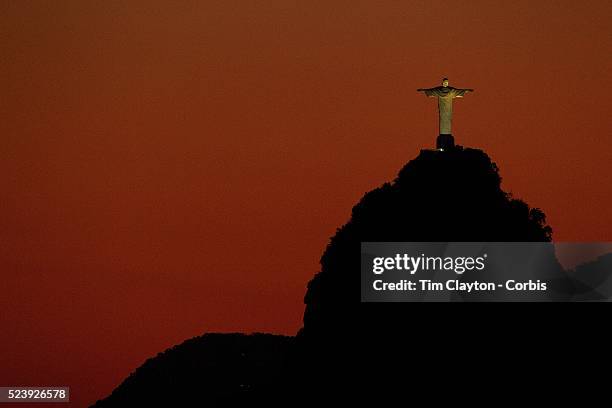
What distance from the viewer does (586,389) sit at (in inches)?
3339

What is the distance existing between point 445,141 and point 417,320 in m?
20.2

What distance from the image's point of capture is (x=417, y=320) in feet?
294

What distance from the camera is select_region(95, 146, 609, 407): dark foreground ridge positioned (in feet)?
283

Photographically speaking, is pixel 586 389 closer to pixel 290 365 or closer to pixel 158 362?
pixel 290 365

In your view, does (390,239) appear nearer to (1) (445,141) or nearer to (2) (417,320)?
(2) (417,320)

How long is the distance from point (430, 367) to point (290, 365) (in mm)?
10812

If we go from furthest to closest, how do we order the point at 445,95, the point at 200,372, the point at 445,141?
the point at 200,372 < the point at 445,141 < the point at 445,95

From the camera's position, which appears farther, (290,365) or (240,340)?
(240,340)

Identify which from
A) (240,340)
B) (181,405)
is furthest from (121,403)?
(240,340)

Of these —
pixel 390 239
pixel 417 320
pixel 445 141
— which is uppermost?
pixel 445 141

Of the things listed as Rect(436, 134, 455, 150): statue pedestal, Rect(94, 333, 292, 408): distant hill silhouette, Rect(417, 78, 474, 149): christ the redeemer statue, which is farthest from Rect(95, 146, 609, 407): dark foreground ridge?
Rect(94, 333, 292, 408): distant hill silhouette

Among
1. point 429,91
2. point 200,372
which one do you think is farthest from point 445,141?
point 200,372

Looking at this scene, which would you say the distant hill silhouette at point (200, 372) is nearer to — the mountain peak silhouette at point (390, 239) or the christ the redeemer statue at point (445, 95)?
the mountain peak silhouette at point (390, 239)

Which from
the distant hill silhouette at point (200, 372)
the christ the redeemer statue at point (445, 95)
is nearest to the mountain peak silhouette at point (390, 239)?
the christ the redeemer statue at point (445, 95)
